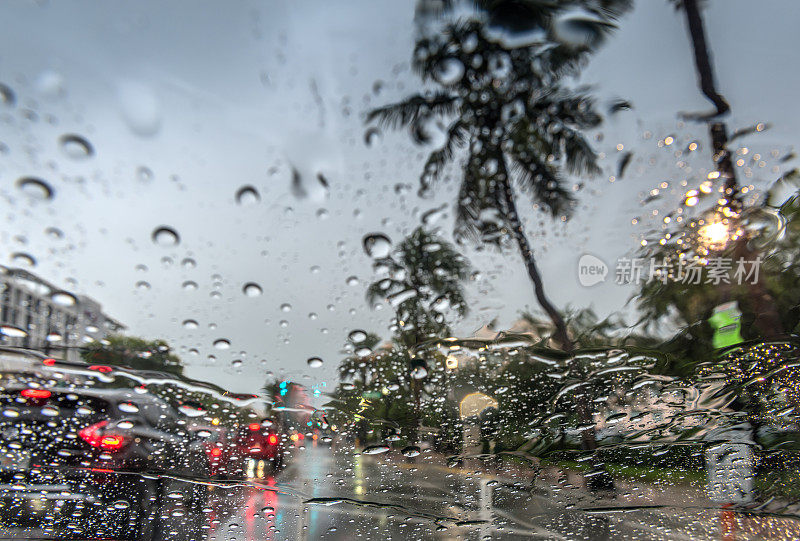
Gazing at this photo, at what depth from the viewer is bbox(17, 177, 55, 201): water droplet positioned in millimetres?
1789

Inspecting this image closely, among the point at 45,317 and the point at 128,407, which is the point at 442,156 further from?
the point at 128,407

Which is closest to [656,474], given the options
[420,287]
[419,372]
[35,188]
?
[419,372]

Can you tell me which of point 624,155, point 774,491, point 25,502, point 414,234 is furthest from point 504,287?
point 25,502

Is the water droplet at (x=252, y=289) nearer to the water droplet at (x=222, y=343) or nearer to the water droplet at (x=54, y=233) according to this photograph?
the water droplet at (x=222, y=343)

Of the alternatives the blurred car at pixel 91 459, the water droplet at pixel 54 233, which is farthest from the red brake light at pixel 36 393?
the water droplet at pixel 54 233

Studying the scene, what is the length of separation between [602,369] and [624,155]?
3.92 ft

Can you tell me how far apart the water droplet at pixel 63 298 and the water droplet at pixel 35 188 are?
371 mm

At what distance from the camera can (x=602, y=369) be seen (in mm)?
3023

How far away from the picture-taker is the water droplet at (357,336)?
8.25 feet

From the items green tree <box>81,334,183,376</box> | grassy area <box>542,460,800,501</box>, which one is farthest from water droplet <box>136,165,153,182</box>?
grassy area <box>542,460,800,501</box>

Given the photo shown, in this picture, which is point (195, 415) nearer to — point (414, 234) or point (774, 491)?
point (414, 234)

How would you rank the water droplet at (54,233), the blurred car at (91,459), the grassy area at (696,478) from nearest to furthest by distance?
the water droplet at (54,233) → the blurred car at (91,459) → the grassy area at (696,478)

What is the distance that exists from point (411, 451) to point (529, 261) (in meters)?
1.39

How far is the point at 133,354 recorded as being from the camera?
2.38m
